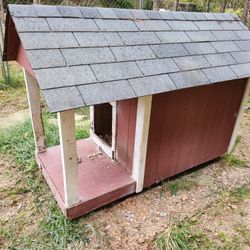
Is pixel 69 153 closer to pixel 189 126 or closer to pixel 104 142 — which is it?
pixel 104 142

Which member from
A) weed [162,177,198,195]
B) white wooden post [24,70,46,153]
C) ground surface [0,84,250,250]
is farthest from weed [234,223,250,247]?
white wooden post [24,70,46,153]

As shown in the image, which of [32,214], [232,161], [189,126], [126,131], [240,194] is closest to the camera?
[32,214]

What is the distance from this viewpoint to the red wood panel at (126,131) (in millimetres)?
3046

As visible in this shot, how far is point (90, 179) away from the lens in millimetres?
3254

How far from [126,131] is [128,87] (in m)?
1.16

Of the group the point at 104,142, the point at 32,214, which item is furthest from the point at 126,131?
the point at 32,214

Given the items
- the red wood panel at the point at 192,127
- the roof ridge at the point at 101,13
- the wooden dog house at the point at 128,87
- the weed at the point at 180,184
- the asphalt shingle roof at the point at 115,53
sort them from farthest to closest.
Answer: the weed at the point at 180,184 → the red wood panel at the point at 192,127 → the roof ridge at the point at 101,13 → the wooden dog house at the point at 128,87 → the asphalt shingle roof at the point at 115,53

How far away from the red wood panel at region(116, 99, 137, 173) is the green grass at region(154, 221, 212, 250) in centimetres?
92

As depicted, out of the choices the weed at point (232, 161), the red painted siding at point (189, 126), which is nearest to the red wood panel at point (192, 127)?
the red painted siding at point (189, 126)

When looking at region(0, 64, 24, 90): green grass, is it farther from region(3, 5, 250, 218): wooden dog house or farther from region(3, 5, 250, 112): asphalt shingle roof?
region(3, 5, 250, 112): asphalt shingle roof

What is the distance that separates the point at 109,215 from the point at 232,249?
1428 millimetres

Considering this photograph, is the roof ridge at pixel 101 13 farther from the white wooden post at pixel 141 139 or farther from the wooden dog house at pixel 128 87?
the white wooden post at pixel 141 139

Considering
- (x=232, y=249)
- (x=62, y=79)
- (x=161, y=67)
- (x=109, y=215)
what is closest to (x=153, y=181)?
(x=109, y=215)

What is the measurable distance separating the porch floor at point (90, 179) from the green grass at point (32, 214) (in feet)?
0.51
